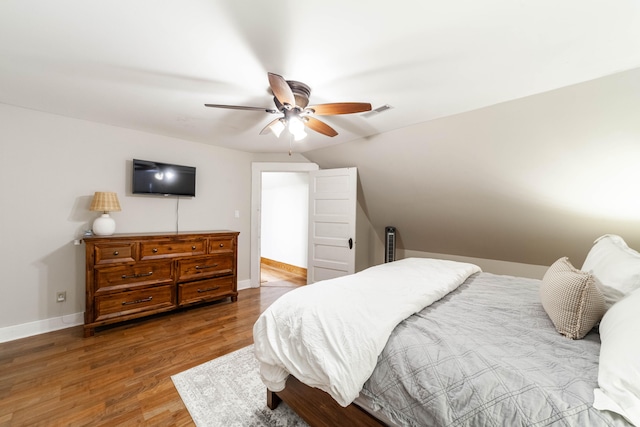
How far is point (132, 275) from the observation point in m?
2.79

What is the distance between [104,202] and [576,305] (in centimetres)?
392

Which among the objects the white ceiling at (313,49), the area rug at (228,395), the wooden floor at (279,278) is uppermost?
the white ceiling at (313,49)

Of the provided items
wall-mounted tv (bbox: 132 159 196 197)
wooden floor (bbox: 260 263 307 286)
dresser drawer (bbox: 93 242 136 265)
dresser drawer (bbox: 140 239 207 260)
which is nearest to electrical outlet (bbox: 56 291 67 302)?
dresser drawer (bbox: 93 242 136 265)

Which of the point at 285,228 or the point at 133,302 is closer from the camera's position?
Result: the point at 133,302

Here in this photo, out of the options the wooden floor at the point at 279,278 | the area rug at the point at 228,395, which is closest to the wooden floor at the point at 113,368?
the area rug at the point at 228,395

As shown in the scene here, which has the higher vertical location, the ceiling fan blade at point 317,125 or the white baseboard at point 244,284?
the ceiling fan blade at point 317,125

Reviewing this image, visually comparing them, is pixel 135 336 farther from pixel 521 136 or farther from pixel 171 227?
pixel 521 136

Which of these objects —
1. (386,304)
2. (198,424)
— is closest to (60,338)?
(198,424)

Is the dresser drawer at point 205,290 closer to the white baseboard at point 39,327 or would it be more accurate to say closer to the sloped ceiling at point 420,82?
the white baseboard at point 39,327

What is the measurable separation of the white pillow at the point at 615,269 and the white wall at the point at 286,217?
4.00 metres

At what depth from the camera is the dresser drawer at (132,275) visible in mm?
2623

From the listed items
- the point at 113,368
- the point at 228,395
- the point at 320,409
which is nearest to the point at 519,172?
the point at 320,409

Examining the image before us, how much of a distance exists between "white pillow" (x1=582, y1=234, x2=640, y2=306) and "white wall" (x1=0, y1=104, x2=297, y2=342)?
426 centimetres

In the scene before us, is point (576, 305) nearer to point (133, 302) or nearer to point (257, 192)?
point (133, 302)
